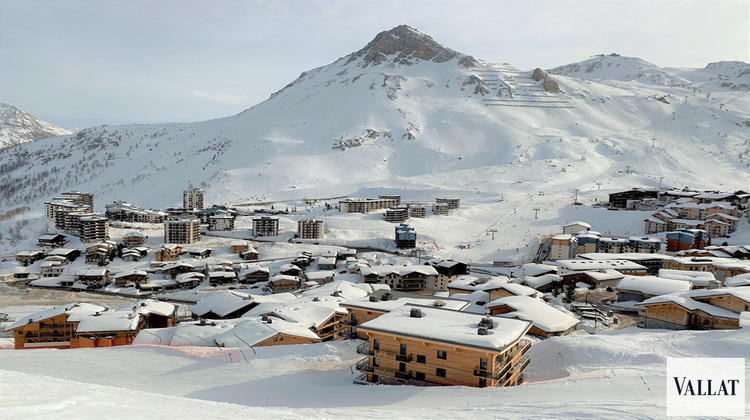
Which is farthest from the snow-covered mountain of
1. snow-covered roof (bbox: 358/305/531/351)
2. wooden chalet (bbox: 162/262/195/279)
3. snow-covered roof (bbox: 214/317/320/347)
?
snow-covered roof (bbox: 358/305/531/351)

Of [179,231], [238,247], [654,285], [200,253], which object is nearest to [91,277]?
[200,253]

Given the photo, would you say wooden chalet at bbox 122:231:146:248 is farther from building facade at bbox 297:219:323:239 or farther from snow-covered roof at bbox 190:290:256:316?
snow-covered roof at bbox 190:290:256:316

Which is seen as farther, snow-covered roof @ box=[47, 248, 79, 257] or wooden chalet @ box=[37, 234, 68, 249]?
wooden chalet @ box=[37, 234, 68, 249]

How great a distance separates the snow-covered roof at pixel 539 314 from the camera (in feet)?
61.8

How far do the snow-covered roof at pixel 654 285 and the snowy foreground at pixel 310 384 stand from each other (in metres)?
9.02

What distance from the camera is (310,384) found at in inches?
491

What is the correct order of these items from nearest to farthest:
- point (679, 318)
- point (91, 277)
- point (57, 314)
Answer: point (679, 318) < point (57, 314) < point (91, 277)

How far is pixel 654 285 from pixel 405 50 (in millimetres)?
139827

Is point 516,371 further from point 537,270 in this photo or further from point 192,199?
point 192,199

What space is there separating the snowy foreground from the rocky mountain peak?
14226 cm

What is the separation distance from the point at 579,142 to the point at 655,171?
61.5ft

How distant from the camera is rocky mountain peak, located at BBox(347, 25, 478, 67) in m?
150

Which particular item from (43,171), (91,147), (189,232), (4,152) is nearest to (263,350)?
(189,232)

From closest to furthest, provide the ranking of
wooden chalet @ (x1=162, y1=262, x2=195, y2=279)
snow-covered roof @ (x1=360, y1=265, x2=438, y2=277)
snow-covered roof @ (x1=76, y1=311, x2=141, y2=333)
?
snow-covered roof @ (x1=76, y1=311, x2=141, y2=333), snow-covered roof @ (x1=360, y1=265, x2=438, y2=277), wooden chalet @ (x1=162, y1=262, x2=195, y2=279)
